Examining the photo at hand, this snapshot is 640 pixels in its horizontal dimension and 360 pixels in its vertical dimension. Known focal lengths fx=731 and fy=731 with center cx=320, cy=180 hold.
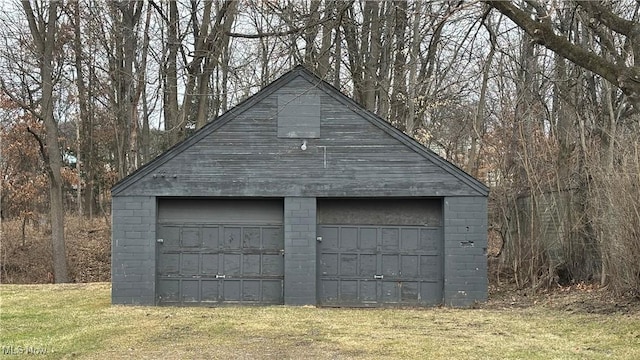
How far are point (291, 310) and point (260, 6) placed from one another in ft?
26.7

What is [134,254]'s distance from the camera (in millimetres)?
15922

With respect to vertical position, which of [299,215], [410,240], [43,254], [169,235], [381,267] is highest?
[299,215]

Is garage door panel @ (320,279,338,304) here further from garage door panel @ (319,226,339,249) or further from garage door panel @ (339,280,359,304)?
garage door panel @ (319,226,339,249)

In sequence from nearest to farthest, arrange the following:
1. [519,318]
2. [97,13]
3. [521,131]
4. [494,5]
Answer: [494,5] → [519,318] → [521,131] → [97,13]

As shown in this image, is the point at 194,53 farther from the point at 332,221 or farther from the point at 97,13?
the point at 332,221

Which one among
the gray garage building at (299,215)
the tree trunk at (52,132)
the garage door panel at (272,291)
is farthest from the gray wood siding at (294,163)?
the tree trunk at (52,132)

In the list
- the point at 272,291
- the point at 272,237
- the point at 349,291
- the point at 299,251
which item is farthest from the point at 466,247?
the point at 272,291

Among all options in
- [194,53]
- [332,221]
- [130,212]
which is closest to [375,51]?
[194,53]

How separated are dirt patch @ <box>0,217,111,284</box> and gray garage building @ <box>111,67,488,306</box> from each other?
11455 millimetres

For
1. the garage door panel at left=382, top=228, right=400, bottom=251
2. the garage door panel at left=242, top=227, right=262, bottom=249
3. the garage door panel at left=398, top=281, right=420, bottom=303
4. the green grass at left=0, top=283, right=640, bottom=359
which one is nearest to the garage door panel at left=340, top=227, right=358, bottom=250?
the garage door panel at left=382, top=228, right=400, bottom=251

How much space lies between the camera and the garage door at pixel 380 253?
1619 cm

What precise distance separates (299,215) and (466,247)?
12.1 ft

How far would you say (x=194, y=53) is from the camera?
80.4 feet

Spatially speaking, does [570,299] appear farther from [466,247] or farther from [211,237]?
[211,237]
